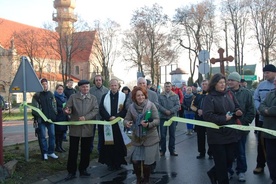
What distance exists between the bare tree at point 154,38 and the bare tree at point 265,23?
1049 cm

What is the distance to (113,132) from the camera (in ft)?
23.8

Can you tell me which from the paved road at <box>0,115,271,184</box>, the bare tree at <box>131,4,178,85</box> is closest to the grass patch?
the paved road at <box>0,115,271,184</box>

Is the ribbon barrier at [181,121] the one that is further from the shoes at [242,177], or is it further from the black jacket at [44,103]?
the shoes at [242,177]

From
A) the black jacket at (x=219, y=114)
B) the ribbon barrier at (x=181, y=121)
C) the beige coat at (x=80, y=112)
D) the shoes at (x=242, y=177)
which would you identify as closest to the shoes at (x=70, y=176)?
the beige coat at (x=80, y=112)

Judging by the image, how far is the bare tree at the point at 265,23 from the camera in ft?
128

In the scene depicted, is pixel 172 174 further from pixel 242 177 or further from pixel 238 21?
pixel 238 21

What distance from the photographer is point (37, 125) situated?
7516 millimetres

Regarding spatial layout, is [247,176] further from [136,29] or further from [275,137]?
[136,29]

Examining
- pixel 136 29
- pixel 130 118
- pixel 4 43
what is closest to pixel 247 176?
pixel 130 118

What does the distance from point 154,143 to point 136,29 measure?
3642 centimetres

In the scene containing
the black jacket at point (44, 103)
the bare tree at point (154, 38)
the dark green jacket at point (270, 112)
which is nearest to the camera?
the dark green jacket at point (270, 112)

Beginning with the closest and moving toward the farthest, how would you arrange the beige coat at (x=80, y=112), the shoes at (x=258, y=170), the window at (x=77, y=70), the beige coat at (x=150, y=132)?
the beige coat at (x=150, y=132)
the beige coat at (x=80, y=112)
the shoes at (x=258, y=170)
the window at (x=77, y=70)

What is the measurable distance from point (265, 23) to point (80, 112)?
3878cm

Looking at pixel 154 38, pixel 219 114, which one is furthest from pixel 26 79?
pixel 154 38
